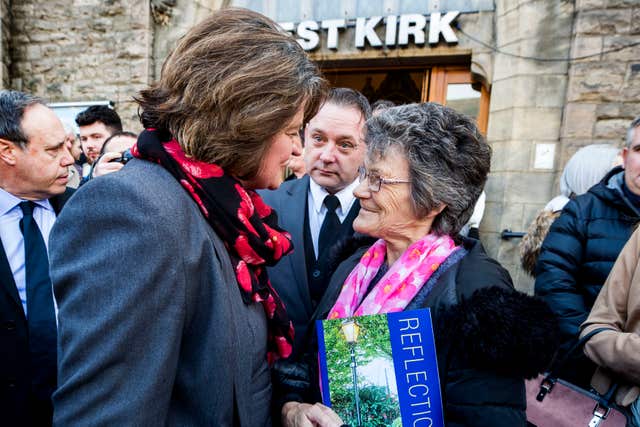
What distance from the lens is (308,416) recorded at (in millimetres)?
1188

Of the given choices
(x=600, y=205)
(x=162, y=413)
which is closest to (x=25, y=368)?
(x=162, y=413)

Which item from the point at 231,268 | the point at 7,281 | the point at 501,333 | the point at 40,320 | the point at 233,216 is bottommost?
the point at 40,320

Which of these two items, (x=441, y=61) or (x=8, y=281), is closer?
(x=8, y=281)

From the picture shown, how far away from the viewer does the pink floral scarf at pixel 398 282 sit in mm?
1232

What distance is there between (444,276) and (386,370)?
0.32 meters

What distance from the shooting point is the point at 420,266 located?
4.14 ft

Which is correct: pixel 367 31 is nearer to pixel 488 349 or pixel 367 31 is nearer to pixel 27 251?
pixel 27 251

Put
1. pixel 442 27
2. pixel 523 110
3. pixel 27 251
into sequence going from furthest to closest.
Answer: pixel 442 27
pixel 523 110
pixel 27 251

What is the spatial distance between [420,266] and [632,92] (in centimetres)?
418

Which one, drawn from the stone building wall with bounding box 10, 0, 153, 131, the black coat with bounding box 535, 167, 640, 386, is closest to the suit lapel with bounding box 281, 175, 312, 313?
the black coat with bounding box 535, 167, 640, 386

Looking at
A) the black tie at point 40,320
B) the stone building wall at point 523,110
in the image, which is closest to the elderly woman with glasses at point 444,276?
the black tie at point 40,320

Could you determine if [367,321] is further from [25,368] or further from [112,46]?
[112,46]

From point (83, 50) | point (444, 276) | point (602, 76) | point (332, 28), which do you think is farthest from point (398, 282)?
point (83, 50)

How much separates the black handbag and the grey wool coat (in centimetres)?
144
